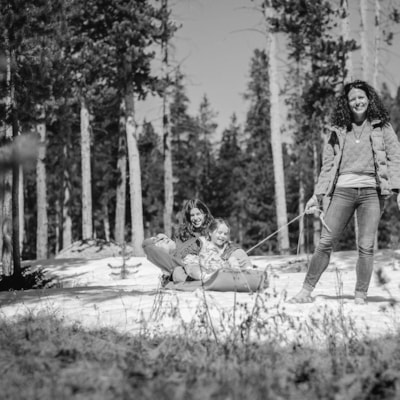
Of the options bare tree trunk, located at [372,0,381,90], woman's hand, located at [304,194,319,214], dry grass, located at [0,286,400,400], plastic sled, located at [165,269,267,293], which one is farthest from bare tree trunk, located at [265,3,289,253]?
dry grass, located at [0,286,400,400]

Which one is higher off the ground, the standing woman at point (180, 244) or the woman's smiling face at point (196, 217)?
the woman's smiling face at point (196, 217)

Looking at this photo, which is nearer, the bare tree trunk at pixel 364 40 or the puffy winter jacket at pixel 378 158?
the puffy winter jacket at pixel 378 158

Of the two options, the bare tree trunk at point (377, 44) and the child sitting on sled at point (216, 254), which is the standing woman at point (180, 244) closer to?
the child sitting on sled at point (216, 254)

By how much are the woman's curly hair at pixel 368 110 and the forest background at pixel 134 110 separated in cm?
126

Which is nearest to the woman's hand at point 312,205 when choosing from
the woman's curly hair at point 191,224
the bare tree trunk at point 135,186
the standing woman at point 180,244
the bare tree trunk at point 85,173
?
the standing woman at point 180,244

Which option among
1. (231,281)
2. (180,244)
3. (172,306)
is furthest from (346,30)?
(172,306)

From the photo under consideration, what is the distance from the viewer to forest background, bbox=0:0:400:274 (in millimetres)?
10266

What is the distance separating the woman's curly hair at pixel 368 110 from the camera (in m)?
4.93

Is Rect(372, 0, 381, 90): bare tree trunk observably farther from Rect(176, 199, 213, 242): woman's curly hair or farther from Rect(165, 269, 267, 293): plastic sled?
Rect(165, 269, 267, 293): plastic sled

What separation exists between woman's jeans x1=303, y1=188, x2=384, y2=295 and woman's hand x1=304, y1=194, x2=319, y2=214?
0.13m

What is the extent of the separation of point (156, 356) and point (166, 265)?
346 centimetres

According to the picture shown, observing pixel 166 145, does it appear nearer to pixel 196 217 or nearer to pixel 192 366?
pixel 196 217

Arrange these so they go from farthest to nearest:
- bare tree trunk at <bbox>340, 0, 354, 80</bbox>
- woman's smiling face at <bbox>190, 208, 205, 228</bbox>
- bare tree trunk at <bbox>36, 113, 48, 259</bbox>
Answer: bare tree trunk at <bbox>36, 113, 48, 259</bbox> < bare tree trunk at <bbox>340, 0, 354, 80</bbox> < woman's smiling face at <bbox>190, 208, 205, 228</bbox>

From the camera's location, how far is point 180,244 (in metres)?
6.67
